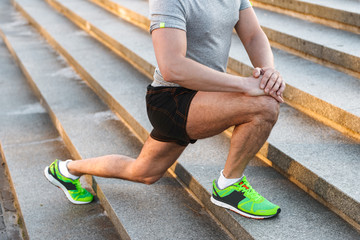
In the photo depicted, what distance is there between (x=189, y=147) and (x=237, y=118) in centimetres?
114

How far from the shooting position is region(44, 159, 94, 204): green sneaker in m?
3.41

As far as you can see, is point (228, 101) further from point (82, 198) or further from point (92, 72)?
point (92, 72)

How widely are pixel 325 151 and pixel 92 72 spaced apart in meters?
3.15

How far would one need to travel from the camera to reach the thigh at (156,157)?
2.89 metres

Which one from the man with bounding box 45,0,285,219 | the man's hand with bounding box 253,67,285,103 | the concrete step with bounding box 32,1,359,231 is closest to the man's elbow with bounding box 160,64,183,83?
the man with bounding box 45,0,285,219

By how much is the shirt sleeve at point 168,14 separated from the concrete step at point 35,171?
1.50m

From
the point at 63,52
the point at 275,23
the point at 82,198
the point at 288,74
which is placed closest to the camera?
the point at 82,198

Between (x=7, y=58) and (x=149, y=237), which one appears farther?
(x=7, y=58)

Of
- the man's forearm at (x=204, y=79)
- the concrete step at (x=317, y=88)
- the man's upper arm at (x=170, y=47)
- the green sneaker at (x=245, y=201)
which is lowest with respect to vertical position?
A: the green sneaker at (x=245, y=201)

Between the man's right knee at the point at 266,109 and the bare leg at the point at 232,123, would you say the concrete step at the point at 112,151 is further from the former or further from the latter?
the man's right knee at the point at 266,109

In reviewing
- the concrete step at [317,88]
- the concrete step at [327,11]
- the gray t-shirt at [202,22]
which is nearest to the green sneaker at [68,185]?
the gray t-shirt at [202,22]

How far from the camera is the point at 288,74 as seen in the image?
4.00m

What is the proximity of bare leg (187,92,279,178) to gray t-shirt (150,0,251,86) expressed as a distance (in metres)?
0.24

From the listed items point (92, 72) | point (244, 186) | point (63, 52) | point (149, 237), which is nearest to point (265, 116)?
point (244, 186)
